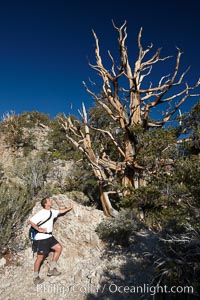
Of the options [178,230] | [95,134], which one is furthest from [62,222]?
[95,134]

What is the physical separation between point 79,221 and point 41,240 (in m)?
1.19

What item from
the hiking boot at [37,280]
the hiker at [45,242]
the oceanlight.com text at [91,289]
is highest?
the hiker at [45,242]

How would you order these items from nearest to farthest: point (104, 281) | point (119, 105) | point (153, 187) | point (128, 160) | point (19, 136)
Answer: point (104, 281), point (153, 187), point (128, 160), point (119, 105), point (19, 136)

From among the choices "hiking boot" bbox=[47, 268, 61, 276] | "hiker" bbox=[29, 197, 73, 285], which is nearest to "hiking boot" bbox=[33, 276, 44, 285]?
"hiker" bbox=[29, 197, 73, 285]

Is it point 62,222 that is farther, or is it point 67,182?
point 67,182

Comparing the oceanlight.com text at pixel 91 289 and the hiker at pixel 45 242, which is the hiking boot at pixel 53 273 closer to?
the hiker at pixel 45 242

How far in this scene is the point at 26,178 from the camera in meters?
9.51

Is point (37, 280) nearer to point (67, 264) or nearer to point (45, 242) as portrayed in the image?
point (45, 242)

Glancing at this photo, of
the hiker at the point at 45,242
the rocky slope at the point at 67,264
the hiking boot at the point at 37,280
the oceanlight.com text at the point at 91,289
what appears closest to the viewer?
the oceanlight.com text at the point at 91,289

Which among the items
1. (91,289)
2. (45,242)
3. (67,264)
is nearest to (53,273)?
(67,264)

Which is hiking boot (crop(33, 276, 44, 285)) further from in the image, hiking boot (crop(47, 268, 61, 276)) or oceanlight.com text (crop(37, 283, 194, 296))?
hiking boot (crop(47, 268, 61, 276))

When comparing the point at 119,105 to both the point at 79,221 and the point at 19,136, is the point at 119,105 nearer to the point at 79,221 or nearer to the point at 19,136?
the point at 79,221

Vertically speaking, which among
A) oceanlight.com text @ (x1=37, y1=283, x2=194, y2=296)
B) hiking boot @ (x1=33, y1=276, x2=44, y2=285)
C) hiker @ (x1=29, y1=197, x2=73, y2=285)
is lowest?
oceanlight.com text @ (x1=37, y1=283, x2=194, y2=296)

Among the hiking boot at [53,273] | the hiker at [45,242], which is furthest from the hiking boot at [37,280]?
the hiking boot at [53,273]
